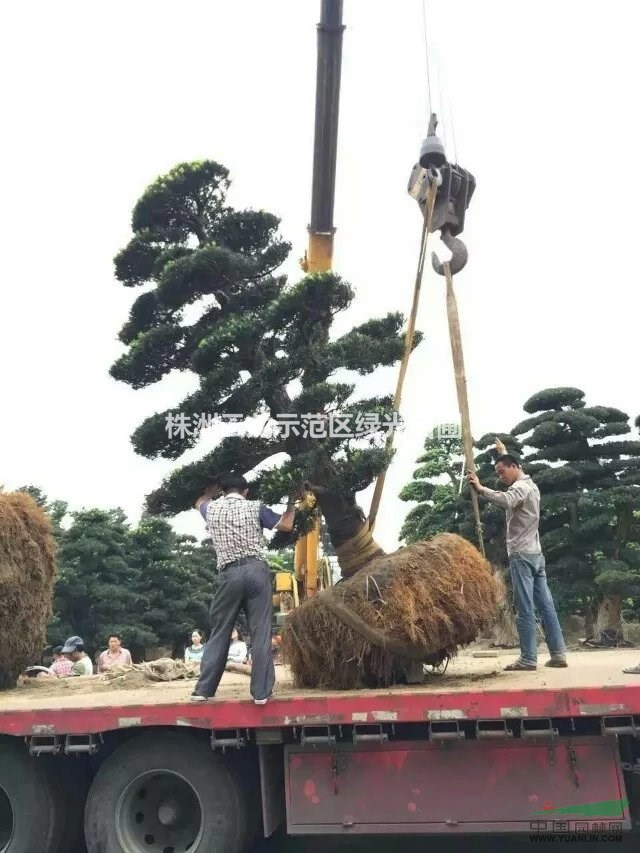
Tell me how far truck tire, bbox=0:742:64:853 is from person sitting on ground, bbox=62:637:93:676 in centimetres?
386

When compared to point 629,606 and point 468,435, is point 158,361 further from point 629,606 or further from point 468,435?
point 629,606

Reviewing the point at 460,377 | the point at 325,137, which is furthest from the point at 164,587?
the point at 460,377

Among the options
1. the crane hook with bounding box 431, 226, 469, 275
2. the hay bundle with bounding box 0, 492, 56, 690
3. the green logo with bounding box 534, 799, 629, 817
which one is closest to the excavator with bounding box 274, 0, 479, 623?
the crane hook with bounding box 431, 226, 469, 275

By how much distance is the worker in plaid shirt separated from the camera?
4.25 metres

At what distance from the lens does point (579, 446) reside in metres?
17.9

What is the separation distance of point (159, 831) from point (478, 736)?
6.44ft

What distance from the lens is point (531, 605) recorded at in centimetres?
493

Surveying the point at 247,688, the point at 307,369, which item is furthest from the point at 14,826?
the point at 307,369

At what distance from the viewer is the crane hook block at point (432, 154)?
6.48 metres

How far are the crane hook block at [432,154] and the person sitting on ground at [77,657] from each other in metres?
6.24

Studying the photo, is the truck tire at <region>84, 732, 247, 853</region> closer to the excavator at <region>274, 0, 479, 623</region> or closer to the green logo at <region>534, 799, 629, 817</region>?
the excavator at <region>274, 0, 479, 623</region>

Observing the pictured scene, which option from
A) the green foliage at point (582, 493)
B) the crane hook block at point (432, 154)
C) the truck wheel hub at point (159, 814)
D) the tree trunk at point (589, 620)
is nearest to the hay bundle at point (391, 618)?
the truck wheel hub at point (159, 814)

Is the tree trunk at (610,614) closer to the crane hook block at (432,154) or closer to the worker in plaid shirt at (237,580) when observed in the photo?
the crane hook block at (432,154)

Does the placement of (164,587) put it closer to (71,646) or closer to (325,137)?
(71,646)
